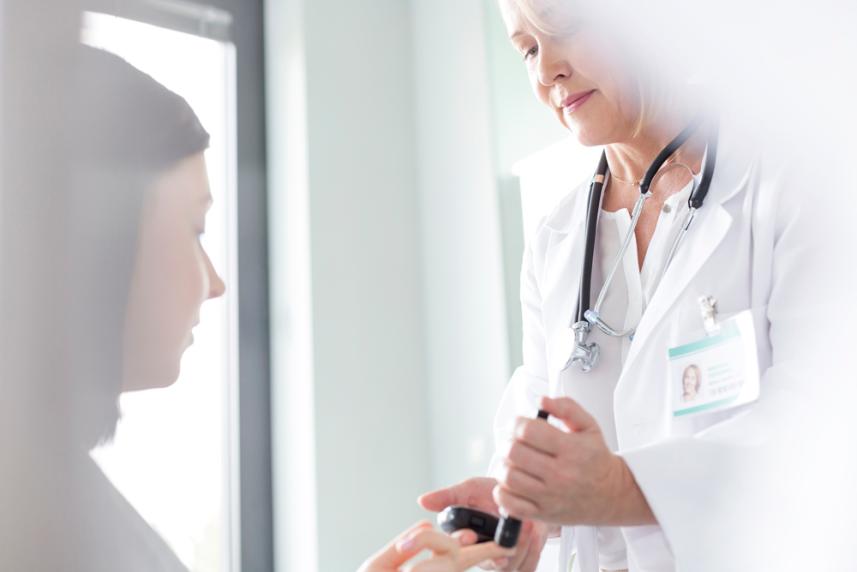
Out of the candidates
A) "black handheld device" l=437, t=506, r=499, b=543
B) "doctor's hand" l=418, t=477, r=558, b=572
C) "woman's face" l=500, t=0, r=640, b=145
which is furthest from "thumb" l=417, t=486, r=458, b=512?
"woman's face" l=500, t=0, r=640, b=145

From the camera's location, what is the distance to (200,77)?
219 cm

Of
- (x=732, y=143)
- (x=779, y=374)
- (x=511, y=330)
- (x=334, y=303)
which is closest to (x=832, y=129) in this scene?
(x=732, y=143)

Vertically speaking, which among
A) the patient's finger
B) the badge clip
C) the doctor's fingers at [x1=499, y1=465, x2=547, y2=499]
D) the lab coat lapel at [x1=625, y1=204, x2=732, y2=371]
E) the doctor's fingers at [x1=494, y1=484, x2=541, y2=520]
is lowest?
the patient's finger

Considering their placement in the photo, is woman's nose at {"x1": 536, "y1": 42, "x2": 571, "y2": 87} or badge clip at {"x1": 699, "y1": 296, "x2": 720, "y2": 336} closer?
badge clip at {"x1": 699, "y1": 296, "x2": 720, "y2": 336}

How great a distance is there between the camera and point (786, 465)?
81 cm

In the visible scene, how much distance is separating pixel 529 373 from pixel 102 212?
46.8 inches

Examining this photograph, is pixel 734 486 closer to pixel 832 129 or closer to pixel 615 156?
pixel 832 129

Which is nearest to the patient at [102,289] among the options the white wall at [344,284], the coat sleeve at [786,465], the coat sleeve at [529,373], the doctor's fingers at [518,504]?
the white wall at [344,284]

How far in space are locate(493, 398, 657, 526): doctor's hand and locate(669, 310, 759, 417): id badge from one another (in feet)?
0.57

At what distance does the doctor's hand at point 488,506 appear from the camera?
0.97 metres

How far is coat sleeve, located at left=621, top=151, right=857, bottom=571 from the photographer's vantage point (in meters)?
0.82

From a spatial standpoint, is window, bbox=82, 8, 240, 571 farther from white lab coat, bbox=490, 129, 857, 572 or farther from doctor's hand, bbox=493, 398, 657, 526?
doctor's hand, bbox=493, 398, 657, 526

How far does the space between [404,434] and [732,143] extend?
4.41 ft

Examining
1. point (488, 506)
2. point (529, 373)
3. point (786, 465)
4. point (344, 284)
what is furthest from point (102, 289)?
point (786, 465)
